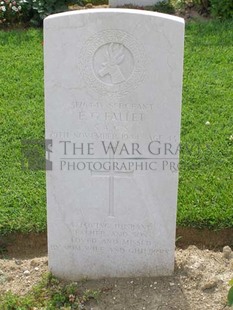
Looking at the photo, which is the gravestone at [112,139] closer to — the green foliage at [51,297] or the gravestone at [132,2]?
the green foliage at [51,297]

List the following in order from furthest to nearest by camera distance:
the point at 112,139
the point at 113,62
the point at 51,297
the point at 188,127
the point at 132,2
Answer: the point at 132,2 → the point at 188,127 → the point at 51,297 → the point at 112,139 → the point at 113,62

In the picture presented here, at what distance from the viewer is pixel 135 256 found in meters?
4.20

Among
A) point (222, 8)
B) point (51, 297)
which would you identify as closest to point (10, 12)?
point (222, 8)

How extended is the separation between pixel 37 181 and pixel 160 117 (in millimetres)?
1642

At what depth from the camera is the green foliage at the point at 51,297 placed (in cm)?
404

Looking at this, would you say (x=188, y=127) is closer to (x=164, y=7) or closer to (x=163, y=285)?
(x=163, y=285)

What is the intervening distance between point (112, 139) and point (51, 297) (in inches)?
41.3

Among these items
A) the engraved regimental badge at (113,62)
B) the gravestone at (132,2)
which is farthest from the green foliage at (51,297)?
the gravestone at (132,2)

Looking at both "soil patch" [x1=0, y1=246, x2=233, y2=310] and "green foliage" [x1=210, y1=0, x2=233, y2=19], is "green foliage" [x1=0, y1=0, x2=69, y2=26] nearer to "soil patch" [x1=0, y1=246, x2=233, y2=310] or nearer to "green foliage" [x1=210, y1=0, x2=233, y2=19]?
"green foliage" [x1=210, y1=0, x2=233, y2=19]

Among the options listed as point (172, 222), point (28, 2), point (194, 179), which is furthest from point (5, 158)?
point (28, 2)

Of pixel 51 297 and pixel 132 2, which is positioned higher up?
pixel 132 2

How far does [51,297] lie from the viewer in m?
4.12

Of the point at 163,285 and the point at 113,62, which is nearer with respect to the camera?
the point at 113,62

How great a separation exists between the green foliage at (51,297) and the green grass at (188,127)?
2.08ft
